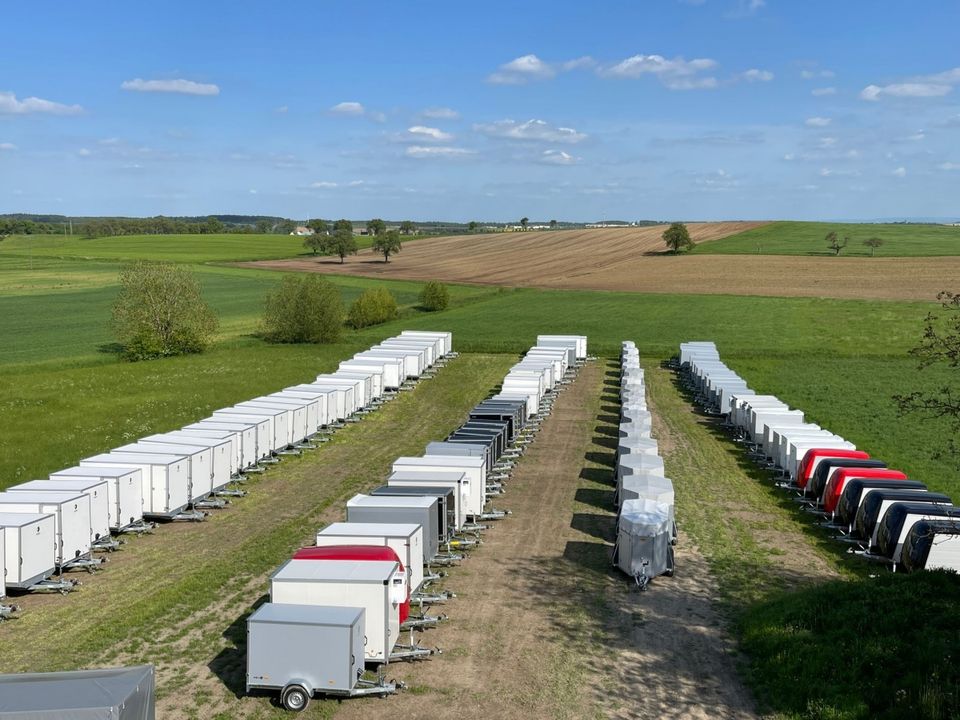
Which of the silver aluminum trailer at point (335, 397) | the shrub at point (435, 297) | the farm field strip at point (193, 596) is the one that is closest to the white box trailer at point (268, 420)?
the farm field strip at point (193, 596)

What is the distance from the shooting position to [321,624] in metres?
16.8

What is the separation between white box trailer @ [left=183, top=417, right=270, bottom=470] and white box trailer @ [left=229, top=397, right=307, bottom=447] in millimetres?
988

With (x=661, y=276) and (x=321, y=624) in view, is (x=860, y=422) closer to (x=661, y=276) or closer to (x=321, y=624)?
(x=321, y=624)

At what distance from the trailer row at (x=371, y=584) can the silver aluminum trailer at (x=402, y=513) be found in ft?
0.09

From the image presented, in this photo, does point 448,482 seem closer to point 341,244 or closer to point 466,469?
point 466,469

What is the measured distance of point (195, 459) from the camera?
29719 millimetres

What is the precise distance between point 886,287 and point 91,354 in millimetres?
87123

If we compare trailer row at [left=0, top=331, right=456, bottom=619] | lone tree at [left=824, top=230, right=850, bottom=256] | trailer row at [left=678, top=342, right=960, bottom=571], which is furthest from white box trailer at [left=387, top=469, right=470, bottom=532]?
lone tree at [left=824, top=230, right=850, bottom=256]

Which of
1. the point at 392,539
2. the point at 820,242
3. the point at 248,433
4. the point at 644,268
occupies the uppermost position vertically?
the point at 820,242

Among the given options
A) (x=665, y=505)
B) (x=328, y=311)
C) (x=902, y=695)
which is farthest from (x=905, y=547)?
(x=328, y=311)

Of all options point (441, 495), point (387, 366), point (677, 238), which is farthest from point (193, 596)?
point (677, 238)

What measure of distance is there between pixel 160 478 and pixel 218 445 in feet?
11.0

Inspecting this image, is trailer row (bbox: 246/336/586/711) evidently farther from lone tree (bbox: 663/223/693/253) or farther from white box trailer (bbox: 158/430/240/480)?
lone tree (bbox: 663/223/693/253)

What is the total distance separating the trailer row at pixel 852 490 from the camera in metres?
23.9
